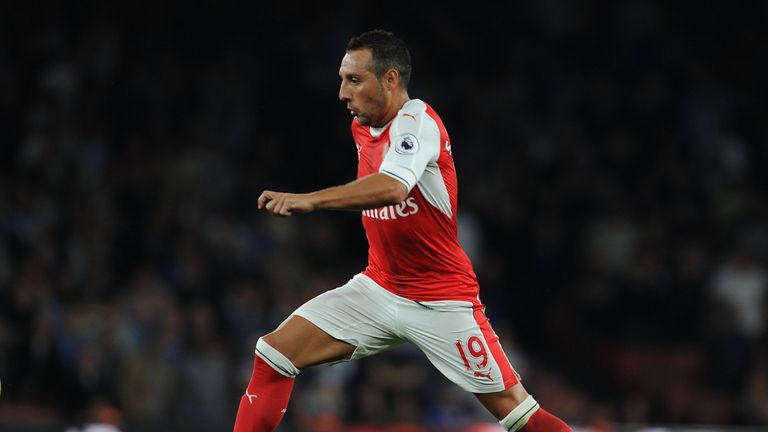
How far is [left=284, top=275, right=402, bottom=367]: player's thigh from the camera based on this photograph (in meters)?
5.75

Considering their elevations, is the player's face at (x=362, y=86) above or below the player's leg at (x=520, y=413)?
above

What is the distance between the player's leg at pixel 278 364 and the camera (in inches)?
223

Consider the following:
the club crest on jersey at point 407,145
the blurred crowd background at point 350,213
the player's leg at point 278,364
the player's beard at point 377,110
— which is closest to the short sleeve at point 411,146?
the club crest on jersey at point 407,145

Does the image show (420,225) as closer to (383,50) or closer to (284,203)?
(383,50)

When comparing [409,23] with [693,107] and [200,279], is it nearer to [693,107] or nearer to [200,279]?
[693,107]

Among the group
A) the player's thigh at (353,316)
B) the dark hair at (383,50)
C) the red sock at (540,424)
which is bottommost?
the red sock at (540,424)

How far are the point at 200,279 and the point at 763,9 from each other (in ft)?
24.4

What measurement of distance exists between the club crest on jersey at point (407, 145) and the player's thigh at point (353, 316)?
2.76 feet

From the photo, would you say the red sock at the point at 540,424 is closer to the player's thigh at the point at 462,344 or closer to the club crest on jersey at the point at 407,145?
the player's thigh at the point at 462,344

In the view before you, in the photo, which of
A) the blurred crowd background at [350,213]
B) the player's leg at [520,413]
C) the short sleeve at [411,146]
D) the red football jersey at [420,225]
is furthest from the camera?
the blurred crowd background at [350,213]

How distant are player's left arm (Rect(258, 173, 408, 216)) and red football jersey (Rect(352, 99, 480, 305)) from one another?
341mm

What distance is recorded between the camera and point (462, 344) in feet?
18.5

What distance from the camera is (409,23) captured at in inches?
532

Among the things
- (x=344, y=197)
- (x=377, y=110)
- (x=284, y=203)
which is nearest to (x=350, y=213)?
(x=377, y=110)
